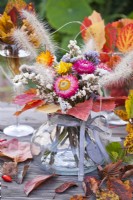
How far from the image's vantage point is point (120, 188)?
1.14 m

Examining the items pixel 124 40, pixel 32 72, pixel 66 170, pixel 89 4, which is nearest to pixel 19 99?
pixel 32 72

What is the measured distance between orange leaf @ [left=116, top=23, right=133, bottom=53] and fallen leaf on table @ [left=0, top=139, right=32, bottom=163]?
1.17ft

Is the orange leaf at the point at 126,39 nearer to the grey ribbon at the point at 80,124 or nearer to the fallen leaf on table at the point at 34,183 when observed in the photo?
the grey ribbon at the point at 80,124

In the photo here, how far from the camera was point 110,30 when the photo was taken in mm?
1458

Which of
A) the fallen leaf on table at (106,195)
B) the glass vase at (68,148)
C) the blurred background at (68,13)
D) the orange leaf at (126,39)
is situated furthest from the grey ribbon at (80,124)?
the blurred background at (68,13)

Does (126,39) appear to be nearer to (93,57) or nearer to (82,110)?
(93,57)

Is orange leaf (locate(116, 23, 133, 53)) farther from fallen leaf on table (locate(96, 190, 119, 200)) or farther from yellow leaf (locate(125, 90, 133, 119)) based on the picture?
fallen leaf on table (locate(96, 190, 119, 200))

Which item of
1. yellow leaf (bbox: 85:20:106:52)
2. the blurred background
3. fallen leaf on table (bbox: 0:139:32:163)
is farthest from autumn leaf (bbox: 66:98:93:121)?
the blurred background

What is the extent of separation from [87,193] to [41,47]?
1.27 feet

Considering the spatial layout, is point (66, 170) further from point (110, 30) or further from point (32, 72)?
point (110, 30)

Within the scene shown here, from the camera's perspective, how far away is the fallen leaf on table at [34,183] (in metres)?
1.16

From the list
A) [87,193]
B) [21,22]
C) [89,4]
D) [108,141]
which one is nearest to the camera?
[87,193]

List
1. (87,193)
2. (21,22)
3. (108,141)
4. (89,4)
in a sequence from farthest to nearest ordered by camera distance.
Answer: (89,4)
(21,22)
(108,141)
(87,193)

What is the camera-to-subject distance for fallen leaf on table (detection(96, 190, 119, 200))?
43.3 inches
